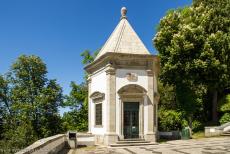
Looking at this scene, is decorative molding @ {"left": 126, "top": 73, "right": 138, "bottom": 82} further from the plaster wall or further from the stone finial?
the stone finial

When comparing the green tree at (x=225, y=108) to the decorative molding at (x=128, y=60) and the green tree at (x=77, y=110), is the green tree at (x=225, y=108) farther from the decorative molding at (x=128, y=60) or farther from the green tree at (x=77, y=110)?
the green tree at (x=77, y=110)

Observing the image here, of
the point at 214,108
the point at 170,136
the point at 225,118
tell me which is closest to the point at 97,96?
the point at 170,136

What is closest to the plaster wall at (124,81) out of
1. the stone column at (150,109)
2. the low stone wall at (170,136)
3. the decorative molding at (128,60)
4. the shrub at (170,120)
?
the stone column at (150,109)

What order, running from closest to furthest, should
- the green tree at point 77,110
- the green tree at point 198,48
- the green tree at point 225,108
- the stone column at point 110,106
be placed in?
the stone column at point 110,106 < the green tree at point 198,48 < the green tree at point 225,108 < the green tree at point 77,110

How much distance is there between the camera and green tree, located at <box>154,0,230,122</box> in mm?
33062

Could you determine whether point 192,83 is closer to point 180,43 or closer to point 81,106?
point 180,43

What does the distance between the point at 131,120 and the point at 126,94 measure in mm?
2043

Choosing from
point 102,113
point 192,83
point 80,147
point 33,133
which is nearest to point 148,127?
point 102,113

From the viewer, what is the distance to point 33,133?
41.3 m

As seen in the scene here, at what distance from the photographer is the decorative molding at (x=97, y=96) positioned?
1002 inches

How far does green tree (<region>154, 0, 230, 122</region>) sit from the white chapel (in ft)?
28.8

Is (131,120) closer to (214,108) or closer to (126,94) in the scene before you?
(126,94)

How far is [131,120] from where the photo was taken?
80.9 feet

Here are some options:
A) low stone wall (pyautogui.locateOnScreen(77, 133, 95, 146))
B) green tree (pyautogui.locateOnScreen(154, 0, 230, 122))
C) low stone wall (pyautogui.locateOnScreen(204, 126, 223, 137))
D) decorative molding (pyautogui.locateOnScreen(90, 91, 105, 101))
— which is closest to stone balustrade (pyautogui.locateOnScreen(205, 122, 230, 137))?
low stone wall (pyautogui.locateOnScreen(204, 126, 223, 137))
